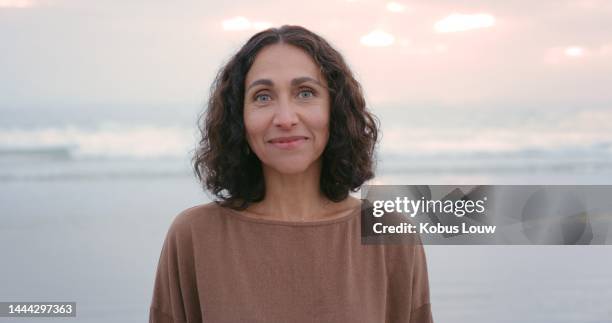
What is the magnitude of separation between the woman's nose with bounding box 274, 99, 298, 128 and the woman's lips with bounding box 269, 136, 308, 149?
0.03 metres

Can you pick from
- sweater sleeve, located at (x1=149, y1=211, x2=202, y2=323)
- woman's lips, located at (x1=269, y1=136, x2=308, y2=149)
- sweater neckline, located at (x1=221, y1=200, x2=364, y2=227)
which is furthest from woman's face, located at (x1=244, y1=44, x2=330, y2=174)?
sweater sleeve, located at (x1=149, y1=211, x2=202, y2=323)

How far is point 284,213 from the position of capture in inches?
55.9

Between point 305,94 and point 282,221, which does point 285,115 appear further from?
point 282,221

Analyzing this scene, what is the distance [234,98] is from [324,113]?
190 mm

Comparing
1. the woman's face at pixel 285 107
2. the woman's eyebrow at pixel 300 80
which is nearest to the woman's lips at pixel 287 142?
the woman's face at pixel 285 107

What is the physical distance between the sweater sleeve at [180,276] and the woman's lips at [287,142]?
0.87ft

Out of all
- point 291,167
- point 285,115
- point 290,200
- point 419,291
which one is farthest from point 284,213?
point 419,291

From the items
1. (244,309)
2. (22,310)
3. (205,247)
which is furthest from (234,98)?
(22,310)

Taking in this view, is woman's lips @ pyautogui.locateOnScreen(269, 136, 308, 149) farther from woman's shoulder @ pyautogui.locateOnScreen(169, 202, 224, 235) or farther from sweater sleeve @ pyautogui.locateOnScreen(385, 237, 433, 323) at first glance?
sweater sleeve @ pyautogui.locateOnScreen(385, 237, 433, 323)

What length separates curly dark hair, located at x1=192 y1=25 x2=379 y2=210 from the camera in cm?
136

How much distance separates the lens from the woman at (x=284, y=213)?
1.32m

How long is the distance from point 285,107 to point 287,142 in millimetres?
69

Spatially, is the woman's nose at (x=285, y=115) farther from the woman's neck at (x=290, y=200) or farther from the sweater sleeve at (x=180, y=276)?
the sweater sleeve at (x=180, y=276)

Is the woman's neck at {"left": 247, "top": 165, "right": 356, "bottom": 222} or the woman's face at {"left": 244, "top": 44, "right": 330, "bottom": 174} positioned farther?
the woman's neck at {"left": 247, "top": 165, "right": 356, "bottom": 222}
